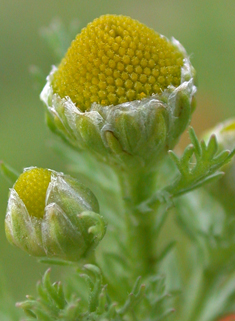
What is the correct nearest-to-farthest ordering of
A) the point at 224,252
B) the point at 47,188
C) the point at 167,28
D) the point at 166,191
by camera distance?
the point at 47,188
the point at 166,191
the point at 224,252
the point at 167,28

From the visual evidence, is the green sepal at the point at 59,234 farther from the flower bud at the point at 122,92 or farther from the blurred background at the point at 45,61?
the blurred background at the point at 45,61

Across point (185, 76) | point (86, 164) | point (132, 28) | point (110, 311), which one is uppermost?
point (132, 28)

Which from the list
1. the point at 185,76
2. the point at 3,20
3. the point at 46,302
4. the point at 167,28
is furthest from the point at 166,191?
the point at 3,20

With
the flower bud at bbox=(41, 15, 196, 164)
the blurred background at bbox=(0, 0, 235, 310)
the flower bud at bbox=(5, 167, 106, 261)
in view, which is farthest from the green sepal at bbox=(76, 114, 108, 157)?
the blurred background at bbox=(0, 0, 235, 310)

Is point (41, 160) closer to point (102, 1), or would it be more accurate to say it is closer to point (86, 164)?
point (86, 164)

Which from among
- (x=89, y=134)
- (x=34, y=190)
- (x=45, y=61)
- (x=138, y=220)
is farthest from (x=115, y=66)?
(x=45, y=61)

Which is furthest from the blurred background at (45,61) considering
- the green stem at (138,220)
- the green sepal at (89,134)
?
the green sepal at (89,134)

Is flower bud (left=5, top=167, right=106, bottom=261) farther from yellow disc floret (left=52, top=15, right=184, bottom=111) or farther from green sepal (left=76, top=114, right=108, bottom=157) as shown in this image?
yellow disc floret (left=52, top=15, right=184, bottom=111)
